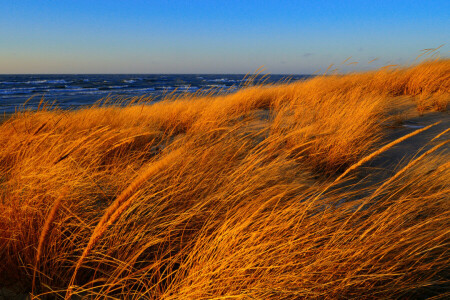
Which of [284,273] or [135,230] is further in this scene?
[135,230]

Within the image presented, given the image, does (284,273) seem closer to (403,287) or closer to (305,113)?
(403,287)

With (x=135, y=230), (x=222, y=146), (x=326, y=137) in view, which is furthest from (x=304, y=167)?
(x=135, y=230)

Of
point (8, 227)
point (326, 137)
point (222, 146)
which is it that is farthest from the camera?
point (326, 137)

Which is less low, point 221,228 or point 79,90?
point 79,90

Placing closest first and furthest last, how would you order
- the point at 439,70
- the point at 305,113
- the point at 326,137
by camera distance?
the point at 326,137 → the point at 305,113 → the point at 439,70

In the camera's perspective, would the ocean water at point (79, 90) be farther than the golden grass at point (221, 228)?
Yes

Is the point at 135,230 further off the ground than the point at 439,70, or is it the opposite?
the point at 439,70

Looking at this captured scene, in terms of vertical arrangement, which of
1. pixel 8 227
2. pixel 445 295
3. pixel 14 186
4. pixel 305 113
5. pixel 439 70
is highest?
pixel 439 70

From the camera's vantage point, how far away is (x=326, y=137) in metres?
2.18

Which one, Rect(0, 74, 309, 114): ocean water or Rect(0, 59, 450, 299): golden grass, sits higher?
Rect(0, 74, 309, 114): ocean water

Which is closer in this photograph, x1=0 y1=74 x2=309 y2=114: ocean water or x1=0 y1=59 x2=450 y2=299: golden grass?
x1=0 y1=59 x2=450 y2=299: golden grass

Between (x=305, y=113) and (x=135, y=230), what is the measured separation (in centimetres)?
241

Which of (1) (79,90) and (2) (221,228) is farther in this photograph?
(1) (79,90)

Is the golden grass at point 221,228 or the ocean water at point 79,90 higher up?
the ocean water at point 79,90
